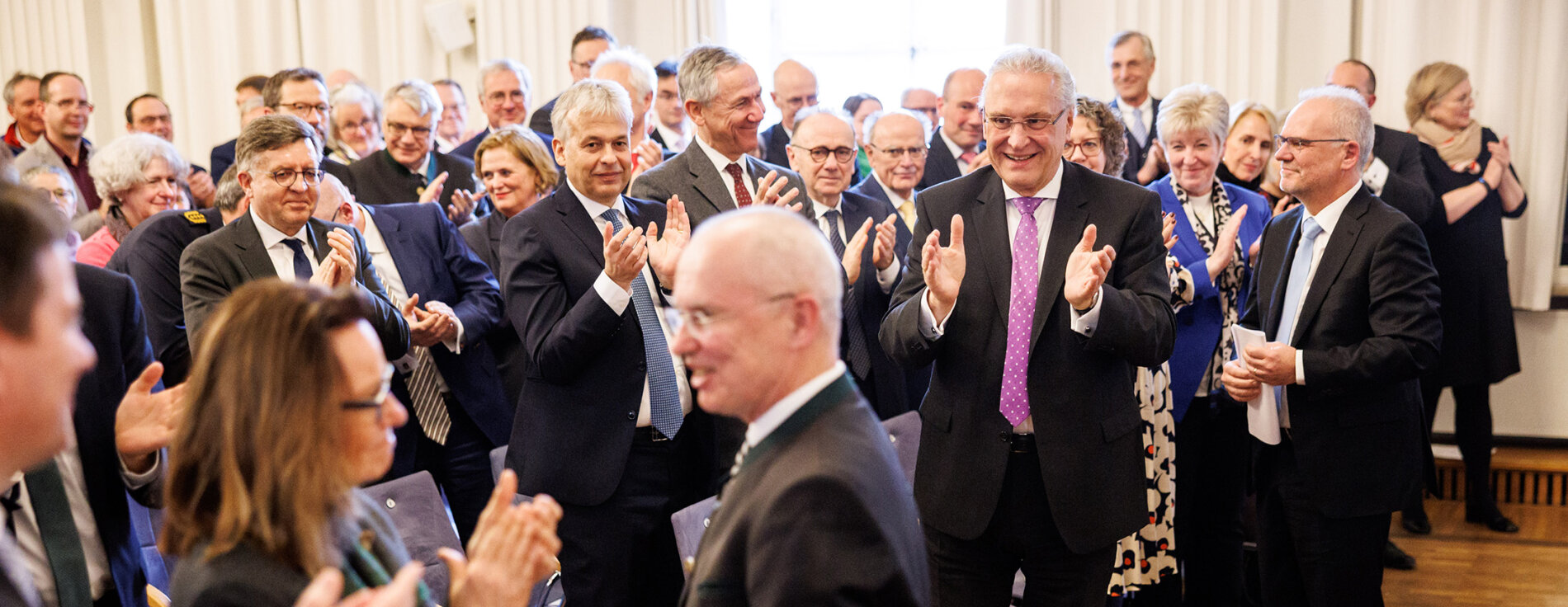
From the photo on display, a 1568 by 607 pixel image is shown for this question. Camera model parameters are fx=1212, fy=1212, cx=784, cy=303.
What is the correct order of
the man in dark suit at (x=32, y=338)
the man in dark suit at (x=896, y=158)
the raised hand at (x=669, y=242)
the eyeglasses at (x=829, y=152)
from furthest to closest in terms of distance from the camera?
the man in dark suit at (x=896, y=158) < the eyeglasses at (x=829, y=152) < the raised hand at (x=669, y=242) < the man in dark suit at (x=32, y=338)

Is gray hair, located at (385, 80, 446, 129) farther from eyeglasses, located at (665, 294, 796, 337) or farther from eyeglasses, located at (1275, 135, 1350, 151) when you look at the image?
eyeglasses, located at (665, 294, 796, 337)

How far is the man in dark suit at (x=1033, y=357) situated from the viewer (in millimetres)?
2584

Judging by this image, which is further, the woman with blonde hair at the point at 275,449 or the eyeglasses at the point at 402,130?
the eyeglasses at the point at 402,130

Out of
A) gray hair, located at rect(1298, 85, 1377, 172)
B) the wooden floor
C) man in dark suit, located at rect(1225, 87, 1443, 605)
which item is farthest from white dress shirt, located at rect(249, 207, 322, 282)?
the wooden floor

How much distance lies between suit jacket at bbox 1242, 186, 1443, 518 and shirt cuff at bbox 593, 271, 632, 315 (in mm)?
1692

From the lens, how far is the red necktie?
11.6 feet

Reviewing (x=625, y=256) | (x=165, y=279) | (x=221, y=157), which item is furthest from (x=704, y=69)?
(x=221, y=157)

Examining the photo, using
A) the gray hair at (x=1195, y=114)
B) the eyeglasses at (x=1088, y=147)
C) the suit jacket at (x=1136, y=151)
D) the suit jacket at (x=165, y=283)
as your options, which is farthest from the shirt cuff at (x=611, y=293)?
the suit jacket at (x=1136, y=151)

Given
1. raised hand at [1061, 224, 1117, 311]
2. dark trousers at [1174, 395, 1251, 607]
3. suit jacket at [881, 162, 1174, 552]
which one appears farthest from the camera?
dark trousers at [1174, 395, 1251, 607]

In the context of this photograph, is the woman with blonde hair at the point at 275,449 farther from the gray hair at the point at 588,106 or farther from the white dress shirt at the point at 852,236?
the white dress shirt at the point at 852,236

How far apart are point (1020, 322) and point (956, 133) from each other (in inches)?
111

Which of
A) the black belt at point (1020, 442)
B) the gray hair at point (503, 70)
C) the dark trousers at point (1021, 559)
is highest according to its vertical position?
the gray hair at point (503, 70)

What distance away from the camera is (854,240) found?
352 centimetres

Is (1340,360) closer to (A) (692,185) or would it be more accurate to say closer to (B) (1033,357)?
(B) (1033,357)
